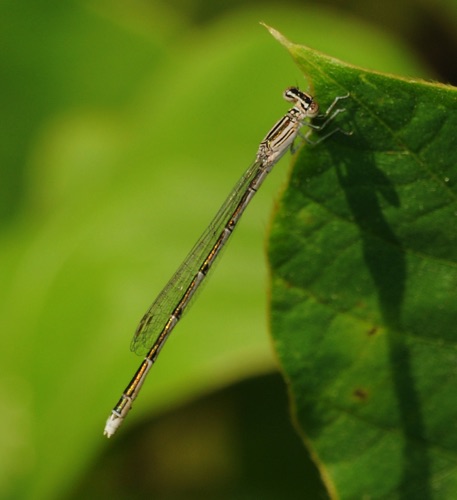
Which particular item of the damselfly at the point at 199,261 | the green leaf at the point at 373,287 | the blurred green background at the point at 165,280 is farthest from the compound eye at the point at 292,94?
the green leaf at the point at 373,287

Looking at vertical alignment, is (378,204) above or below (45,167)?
below

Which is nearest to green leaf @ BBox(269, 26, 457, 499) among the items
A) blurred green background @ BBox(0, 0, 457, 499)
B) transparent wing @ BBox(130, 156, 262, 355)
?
blurred green background @ BBox(0, 0, 457, 499)

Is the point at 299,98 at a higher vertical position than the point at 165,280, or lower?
higher

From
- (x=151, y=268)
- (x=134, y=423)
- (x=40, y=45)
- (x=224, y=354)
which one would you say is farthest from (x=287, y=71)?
(x=40, y=45)

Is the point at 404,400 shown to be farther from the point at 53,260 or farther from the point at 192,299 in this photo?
the point at 53,260

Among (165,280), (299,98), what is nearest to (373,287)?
(299,98)

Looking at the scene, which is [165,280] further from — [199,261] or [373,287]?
[373,287]

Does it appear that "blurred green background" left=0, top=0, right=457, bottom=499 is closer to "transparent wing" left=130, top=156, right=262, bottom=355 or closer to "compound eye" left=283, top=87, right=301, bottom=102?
"transparent wing" left=130, top=156, right=262, bottom=355
